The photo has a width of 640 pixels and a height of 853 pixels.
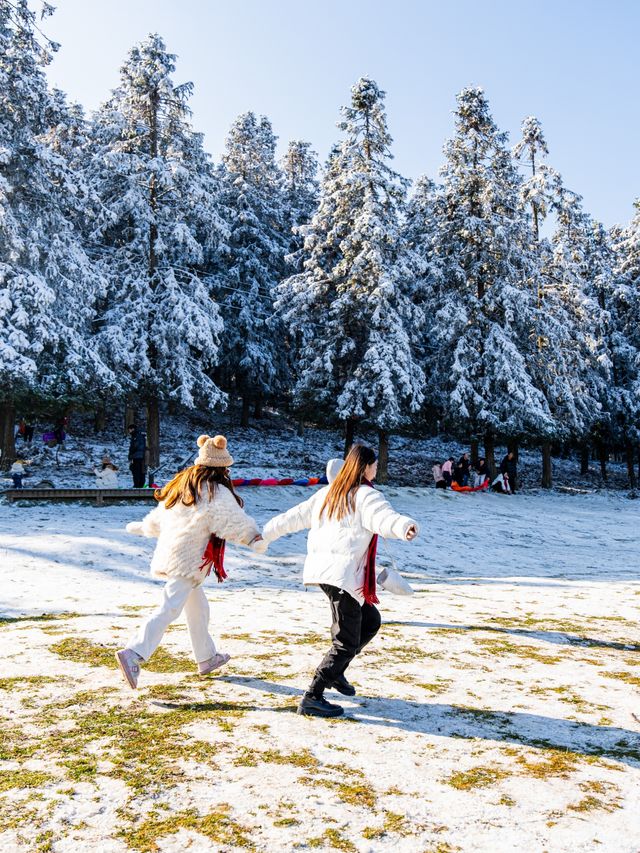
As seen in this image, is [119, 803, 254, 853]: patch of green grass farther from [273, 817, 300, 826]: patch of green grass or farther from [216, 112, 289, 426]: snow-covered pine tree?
[216, 112, 289, 426]: snow-covered pine tree

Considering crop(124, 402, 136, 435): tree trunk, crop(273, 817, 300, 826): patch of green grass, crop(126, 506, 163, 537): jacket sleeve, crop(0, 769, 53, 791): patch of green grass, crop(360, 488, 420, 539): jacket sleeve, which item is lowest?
crop(0, 769, 53, 791): patch of green grass

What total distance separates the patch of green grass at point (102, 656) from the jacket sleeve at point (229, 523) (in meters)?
1.25

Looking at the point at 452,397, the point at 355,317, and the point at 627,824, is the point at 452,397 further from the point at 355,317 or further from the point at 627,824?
the point at 627,824

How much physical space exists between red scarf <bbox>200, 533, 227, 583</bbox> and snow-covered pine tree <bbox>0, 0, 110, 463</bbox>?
14669 mm

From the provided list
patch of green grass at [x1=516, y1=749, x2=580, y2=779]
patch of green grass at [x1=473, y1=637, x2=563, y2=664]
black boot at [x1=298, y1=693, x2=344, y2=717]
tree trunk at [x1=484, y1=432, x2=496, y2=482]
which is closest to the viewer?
patch of green grass at [x1=516, y1=749, x2=580, y2=779]

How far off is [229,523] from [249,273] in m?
32.2

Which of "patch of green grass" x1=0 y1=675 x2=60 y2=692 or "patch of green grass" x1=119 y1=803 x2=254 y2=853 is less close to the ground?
"patch of green grass" x1=119 y1=803 x2=254 y2=853

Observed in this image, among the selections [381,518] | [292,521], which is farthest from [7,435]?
[381,518]

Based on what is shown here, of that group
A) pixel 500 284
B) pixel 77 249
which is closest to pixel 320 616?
pixel 77 249

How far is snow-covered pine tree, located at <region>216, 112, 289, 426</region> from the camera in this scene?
115ft

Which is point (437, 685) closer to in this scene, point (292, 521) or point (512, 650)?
point (512, 650)

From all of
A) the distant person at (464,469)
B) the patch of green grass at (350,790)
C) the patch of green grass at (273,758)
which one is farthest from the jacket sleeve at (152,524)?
the distant person at (464,469)

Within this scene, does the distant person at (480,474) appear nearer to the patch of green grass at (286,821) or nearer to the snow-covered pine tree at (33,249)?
the snow-covered pine tree at (33,249)

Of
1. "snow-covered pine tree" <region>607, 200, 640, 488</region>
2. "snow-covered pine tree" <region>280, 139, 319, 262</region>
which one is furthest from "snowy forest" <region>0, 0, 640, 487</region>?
"snow-covered pine tree" <region>280, 139, 319, 262</region>
